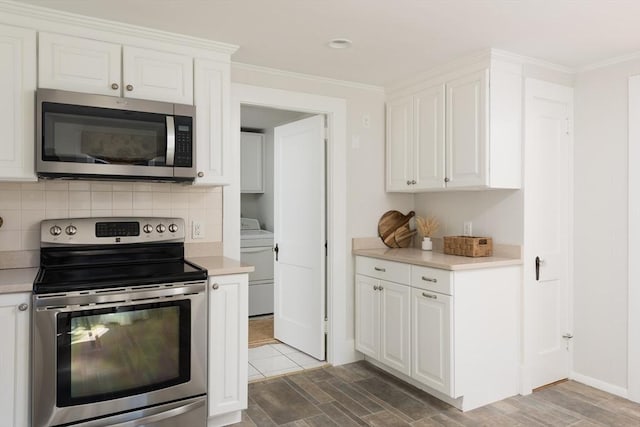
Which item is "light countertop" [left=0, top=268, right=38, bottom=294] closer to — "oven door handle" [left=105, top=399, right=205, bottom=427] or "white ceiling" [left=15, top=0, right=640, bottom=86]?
"oven door handle" [left=105, top=399, right=205, bottom=427]

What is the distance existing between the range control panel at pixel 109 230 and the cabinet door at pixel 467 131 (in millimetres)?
1899

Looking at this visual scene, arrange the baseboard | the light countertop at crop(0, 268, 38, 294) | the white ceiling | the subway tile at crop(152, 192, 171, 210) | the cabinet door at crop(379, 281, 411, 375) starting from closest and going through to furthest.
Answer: the light countertop at crop(0, 268, 38, 294) → the white ceiling → the subway tile at crop(152, 192, 171, 210) → the baseboard → the cabinet door at crop(379, 281, 411, 375)

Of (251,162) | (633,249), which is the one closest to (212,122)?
(633,249)

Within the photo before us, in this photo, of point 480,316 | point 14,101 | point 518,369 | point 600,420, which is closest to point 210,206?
point 14,101

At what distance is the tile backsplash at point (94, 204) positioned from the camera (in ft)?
8.31

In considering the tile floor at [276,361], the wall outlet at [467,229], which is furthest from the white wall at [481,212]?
the tile floor at [276,361]

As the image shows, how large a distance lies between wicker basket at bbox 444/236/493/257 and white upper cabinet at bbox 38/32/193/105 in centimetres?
204

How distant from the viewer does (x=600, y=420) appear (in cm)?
270

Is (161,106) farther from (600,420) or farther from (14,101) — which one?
(600,420)

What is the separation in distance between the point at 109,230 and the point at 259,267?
258cm

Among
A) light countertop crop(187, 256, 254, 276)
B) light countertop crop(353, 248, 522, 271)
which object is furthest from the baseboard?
light countertop crop(187, 256, 254, 276)

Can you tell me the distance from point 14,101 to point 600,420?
373 cm

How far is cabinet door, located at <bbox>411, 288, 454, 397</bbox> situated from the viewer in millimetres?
2797

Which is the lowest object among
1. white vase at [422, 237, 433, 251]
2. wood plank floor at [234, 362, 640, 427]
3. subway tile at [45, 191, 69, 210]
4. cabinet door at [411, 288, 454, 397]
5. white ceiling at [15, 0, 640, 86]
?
wood plank floor at [234, 362, 640, 427]
